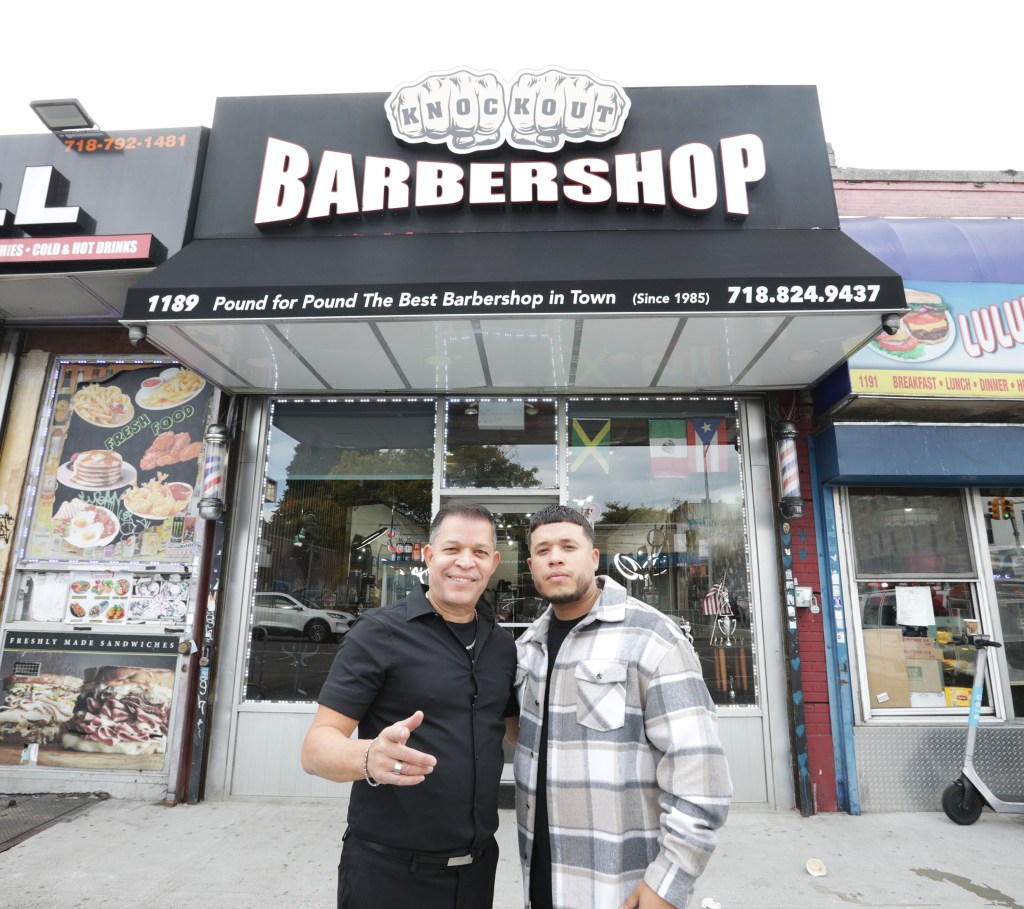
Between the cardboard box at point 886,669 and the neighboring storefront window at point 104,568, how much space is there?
5.99 m

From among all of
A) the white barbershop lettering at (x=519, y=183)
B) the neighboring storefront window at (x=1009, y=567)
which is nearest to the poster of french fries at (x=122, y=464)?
the white barbershop lettering at (x=519, y=183)

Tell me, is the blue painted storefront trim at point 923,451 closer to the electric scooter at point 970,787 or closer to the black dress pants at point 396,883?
the electric scooter at point 970,787

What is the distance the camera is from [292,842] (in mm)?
4320

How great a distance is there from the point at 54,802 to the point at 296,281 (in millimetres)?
4741

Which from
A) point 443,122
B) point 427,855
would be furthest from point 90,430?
point 427,855

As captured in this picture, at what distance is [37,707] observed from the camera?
5.29 metres

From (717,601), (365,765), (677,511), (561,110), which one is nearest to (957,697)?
(717,601)

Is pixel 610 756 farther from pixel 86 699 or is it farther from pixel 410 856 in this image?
pixel 86 699

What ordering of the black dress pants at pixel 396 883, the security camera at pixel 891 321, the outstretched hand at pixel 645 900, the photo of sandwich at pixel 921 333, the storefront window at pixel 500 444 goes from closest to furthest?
1. the outstretched hand at pixel 645 900
2. the black dress pants at pixel 396 883
3. the security camera at pixel 891 321
4. the photo of sandwich at pixel 921 333
5. the storefront window at pixel 500 444

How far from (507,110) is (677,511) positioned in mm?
3925

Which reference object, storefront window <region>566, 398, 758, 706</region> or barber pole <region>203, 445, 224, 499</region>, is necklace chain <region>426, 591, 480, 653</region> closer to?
storefront window <region>566, 398, 758, 706</region>

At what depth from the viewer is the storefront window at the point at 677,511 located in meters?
5.37

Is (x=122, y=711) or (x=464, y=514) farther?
(x=122, y=711)

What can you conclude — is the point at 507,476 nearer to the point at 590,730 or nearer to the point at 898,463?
the point at 898,463
